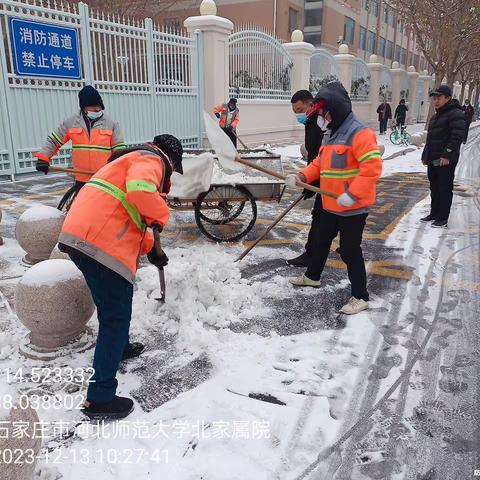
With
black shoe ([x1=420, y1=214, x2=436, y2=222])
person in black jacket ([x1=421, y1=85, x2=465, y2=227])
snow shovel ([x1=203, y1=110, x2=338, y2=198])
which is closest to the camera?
snow shovel ([x1=203, y1=110, x2=338, y2=198])

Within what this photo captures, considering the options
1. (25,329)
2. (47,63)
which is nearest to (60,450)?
(25,329)

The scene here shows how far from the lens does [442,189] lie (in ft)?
21.9

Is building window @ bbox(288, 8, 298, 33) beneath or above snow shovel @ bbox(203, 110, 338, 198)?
above

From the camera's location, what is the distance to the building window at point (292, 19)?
33.1 meters

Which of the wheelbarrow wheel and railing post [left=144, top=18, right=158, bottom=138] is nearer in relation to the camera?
the wheelbarrow wheel

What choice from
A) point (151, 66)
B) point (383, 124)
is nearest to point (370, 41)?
point (383, 124)

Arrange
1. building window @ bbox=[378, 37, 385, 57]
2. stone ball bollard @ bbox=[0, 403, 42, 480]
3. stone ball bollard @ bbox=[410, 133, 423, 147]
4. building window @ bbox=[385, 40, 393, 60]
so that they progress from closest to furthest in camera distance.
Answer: stone ball bollard @ bbox=[0, 403, 42, 480], stone ball bollard @ bbox=[410, 133, 423, 147], building window @ bbox=[378, 37, 385, 57], building window @ bbox=[385, 40, 393, 60]

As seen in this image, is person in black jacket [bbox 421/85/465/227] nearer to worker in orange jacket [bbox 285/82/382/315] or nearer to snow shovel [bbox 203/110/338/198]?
worker in orange jacket [bbox 285/82/382/315]

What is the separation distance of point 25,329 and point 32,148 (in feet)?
21.3

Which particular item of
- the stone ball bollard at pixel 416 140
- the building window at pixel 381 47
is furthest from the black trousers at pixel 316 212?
the building window at pixel 381 47

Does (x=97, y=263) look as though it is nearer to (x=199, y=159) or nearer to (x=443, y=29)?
(x=199, y=159)

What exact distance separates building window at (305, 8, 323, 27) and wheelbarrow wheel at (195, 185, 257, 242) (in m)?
33.0

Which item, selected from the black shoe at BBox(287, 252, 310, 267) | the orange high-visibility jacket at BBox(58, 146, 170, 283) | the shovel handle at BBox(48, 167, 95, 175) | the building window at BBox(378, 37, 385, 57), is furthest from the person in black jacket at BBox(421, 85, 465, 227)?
the building window at BBox(378, 37, 385, 57)

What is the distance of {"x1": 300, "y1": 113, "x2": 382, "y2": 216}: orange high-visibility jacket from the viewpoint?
3570mm
